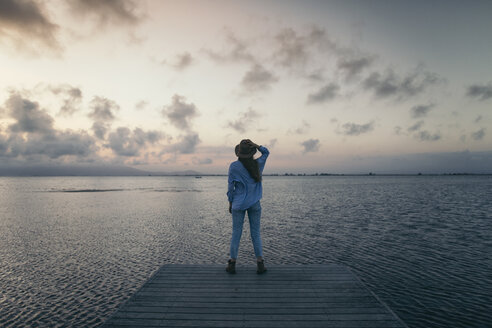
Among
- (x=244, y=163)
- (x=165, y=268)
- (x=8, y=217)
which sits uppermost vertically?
(x=244, y=163)

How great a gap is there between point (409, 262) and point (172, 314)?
12682mm

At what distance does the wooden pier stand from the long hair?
8.94 ft

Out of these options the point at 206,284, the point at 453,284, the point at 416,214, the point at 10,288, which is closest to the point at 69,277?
the point at 10,288

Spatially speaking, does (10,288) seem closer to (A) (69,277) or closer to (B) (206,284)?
(A) (69,277)

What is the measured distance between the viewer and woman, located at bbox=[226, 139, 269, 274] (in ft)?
23.9

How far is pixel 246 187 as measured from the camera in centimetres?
734

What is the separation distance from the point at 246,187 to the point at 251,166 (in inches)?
23.7

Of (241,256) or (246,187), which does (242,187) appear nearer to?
(246,187)

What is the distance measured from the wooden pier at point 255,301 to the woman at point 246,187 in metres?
0.81

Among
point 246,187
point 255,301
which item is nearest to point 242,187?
point 246,187

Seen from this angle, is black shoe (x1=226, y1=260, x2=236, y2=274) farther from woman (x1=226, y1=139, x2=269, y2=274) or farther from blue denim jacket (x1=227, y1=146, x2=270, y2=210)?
blue denim jacket (x1=227, y1=146, x2=270, y2=210)

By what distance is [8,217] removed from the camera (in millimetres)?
30484

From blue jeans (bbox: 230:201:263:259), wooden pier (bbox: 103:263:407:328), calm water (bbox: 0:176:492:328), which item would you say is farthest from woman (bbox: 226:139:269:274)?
calm water (bbox: 0:176:492:328)

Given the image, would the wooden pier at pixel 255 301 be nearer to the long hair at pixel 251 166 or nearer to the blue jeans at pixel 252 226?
the blue jeans at pixel 252 226
